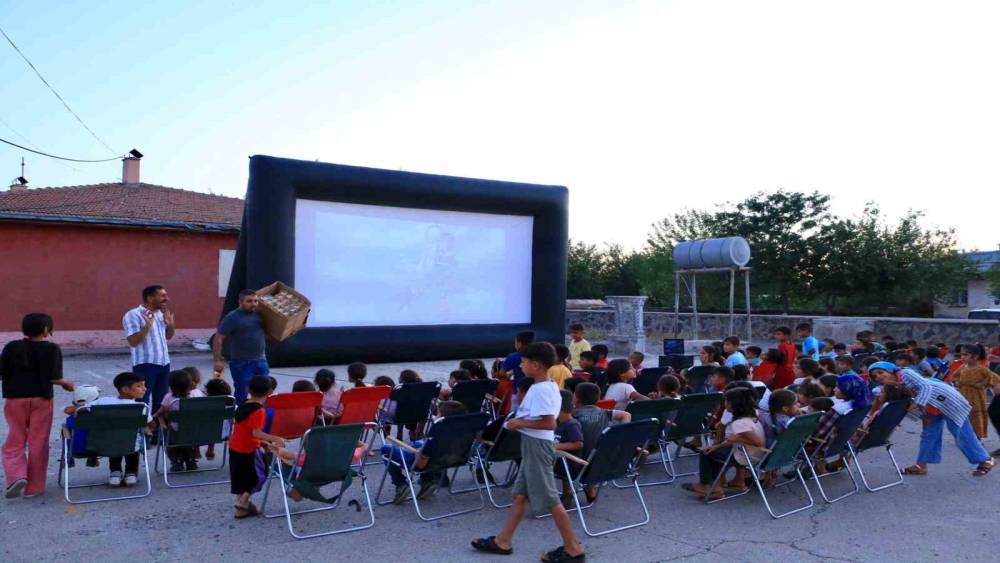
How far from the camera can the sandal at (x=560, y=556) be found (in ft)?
12.8

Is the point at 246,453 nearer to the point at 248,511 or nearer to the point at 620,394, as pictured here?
the point at 248,511

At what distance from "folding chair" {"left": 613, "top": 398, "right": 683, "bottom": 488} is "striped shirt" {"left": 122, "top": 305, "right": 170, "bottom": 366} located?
3614 millimetres

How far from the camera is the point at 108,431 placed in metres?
4.91

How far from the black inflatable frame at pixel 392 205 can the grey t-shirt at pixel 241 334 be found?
4610 mm

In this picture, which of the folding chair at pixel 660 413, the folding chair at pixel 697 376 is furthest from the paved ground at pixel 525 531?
the folding chair at pixel 697 376

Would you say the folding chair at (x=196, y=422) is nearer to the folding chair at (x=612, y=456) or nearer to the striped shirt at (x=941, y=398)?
the folding chair at (x=612, y=456)

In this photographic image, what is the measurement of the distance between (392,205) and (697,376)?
687cm

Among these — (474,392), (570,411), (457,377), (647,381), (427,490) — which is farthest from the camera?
(647,381)

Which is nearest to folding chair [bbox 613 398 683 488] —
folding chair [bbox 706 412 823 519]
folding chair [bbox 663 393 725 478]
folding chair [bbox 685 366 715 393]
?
folding chair [bbox 663 393 725 478]

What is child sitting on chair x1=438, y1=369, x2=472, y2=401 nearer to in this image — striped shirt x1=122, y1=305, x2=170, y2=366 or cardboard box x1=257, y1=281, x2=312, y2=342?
striped shirt x1=122, y1=305, x2=170, y2=366

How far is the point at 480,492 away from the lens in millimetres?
5066

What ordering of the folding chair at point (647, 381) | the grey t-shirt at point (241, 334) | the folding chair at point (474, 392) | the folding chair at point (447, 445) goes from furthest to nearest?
the folding chair at point (647, 381) → the grey t-shirt at point (241, 334) → the folding chair at point (474, 392) → the folding chair at point (447, 445)

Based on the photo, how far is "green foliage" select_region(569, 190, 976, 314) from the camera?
25359 mm

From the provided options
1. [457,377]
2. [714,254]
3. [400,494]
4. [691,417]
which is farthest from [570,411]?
[714,254]
